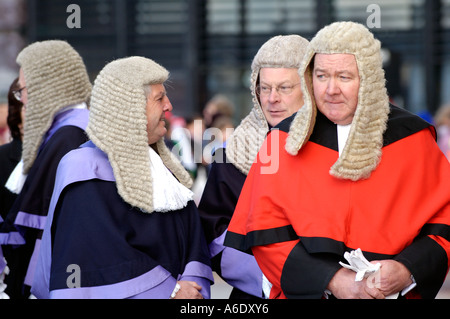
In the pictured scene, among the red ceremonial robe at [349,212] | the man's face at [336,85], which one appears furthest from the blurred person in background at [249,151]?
the man's face at [336,85]

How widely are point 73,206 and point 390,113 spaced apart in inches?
61.2

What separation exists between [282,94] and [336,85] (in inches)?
38.5

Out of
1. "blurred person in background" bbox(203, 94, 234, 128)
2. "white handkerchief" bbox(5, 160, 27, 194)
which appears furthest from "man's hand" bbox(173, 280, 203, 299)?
"blurred person in background" bbox(203, 94, 234, 128)

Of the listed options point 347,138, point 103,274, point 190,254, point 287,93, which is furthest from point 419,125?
point 103,274

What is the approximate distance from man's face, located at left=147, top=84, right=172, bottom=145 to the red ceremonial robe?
75cm

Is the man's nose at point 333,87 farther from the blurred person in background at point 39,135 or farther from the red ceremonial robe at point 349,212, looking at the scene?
the blurred person in background at point 39,135

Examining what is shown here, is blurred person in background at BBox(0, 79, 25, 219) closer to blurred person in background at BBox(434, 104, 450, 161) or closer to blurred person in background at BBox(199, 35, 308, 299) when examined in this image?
blurred person in background at BBox(199, 35, 308, 299)

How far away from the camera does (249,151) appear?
173 inches

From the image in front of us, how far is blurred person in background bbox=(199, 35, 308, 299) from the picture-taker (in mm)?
→ 4348

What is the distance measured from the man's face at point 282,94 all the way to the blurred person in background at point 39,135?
1.19 meters

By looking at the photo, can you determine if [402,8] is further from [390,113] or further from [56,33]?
[390,113]

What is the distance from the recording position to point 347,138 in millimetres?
3420

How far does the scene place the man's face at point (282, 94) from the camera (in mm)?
4352

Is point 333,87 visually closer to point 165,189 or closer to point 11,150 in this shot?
point 165,189
